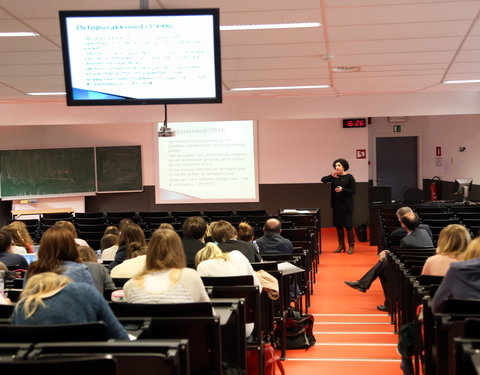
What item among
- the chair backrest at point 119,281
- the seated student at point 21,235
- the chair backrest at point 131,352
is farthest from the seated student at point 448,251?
the seated student at point 21,235

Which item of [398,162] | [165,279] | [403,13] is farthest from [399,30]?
[398,162]

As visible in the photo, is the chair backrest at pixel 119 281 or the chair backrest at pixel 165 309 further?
the chair backrest at pixel 119 281

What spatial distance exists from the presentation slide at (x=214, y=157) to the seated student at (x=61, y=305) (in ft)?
40.5

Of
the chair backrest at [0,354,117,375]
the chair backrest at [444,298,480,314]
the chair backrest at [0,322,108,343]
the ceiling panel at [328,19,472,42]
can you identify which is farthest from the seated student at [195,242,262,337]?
the ceiling panel at [328,19,472,42]

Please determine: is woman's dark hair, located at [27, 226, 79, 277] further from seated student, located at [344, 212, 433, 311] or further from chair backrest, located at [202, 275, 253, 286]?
seated student, located at [344, 212, 433, 311]

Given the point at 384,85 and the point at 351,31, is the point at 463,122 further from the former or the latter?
the point at 351,31

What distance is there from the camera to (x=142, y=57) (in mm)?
4621

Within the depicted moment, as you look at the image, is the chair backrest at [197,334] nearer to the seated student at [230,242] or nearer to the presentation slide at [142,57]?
the presentation slide at [142,57]

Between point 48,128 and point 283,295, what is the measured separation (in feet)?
39.2

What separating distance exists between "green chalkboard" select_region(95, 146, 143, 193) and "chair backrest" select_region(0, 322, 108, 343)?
13.3 meters

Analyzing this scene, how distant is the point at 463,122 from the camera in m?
15.2

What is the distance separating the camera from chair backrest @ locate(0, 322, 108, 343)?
237 centimetres

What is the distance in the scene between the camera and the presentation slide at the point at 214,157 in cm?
1505

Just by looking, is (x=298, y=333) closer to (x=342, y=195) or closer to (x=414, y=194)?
(x=342, y=195)
